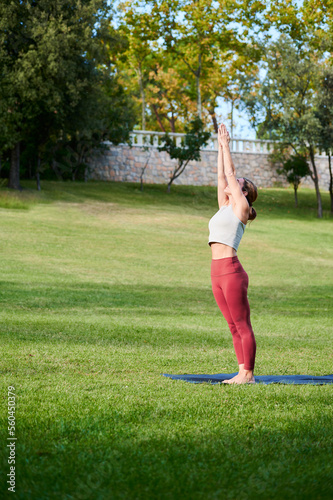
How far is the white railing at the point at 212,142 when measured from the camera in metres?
42.3

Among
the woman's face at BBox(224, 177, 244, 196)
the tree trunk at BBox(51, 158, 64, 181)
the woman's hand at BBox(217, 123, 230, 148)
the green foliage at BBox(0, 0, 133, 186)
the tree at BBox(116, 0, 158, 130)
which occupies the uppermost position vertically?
the tree at BBox(116, 0, 158, 130)

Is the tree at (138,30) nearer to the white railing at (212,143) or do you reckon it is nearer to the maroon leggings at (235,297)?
the white railing at (212,143)

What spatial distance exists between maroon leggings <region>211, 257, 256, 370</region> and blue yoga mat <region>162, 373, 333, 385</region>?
1.30 feet

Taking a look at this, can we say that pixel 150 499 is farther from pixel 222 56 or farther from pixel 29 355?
pixel 222 56

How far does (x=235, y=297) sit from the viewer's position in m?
5.10

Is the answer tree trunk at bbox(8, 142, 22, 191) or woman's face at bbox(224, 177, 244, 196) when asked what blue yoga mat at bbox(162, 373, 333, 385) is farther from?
tree trunk at bbox(8, 142, 22, 191)

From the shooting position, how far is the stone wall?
4166cm

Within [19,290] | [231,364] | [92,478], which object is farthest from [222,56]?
[92,478]

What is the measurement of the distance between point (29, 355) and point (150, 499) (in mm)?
3860

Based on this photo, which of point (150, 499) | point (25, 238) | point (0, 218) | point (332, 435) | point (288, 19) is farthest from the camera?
point (288, 19)

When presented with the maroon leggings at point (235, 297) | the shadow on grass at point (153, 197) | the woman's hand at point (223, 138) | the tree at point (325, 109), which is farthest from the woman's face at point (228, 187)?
the tree at point (325, 109)

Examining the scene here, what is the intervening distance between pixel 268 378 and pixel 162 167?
38.5 meters

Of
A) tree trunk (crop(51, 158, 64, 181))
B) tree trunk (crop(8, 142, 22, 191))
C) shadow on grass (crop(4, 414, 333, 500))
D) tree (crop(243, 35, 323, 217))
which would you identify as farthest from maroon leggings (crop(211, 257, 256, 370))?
tree trunk (crop(51, 158, 64, 181))

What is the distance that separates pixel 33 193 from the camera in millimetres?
31781
